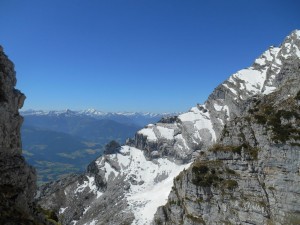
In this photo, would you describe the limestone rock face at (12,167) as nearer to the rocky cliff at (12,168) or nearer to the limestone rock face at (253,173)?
the rocky cliff at (12,168)

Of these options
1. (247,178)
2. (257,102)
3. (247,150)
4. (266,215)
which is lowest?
(266,215)

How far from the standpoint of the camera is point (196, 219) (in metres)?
111

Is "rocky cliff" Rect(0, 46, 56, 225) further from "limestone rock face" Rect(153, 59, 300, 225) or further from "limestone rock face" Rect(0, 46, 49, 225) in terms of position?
"limestone rock face" Rect(153, 59, 300, 225)

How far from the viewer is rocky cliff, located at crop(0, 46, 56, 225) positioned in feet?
109

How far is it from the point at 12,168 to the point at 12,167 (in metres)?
0.16

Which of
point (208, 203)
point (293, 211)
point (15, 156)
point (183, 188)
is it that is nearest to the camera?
point (15, 156)

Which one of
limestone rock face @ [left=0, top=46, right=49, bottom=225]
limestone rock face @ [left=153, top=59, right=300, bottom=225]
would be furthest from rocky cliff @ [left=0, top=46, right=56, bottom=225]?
limestone rock face @ [left=153, top=59, right=300, bottom=225]

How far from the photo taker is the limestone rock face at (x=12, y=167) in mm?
33322

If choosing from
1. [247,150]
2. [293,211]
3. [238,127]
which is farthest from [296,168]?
[238,127]

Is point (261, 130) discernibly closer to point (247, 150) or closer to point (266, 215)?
point (247, 150)

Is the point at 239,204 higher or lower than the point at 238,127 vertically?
lower

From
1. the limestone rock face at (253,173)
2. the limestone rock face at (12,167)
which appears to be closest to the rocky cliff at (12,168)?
the limestone rock face at (12,167)

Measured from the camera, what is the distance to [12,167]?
3762 cm

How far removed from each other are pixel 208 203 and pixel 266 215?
66.7 feet
